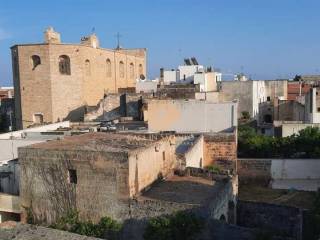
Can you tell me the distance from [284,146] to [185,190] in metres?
12.5

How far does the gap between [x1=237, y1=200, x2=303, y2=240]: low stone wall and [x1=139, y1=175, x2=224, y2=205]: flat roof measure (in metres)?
1.60

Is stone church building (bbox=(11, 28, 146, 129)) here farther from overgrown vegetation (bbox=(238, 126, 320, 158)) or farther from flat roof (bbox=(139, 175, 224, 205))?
flat roof (bbox=(139, 175, 224, 205))

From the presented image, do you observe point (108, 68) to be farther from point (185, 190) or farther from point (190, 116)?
point (185, 190)

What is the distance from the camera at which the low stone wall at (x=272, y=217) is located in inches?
549

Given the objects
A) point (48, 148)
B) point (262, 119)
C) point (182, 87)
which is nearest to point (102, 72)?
point (182, 87)

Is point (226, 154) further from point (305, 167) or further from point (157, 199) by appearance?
point (157, 199)

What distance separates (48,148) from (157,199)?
11.0 feet

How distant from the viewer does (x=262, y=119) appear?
4088cm

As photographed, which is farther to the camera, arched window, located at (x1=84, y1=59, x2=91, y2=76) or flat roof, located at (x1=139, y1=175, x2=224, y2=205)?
arched window, located at (x1=84, y1=59, x2=91, y2=76)

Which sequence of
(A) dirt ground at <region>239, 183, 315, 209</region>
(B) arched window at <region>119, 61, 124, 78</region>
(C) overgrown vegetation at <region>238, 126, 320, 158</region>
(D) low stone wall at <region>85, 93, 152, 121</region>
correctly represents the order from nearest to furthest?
(A) dirt ground at <region>239, 183, 315, 209</region>, (C) overgrown vegetation at <region>238, 126, 320, 158</region>, (D) low stone wall at <region>85, 93, 152, 121</region>, (B) arched window at <region>119, 61, 124, 78</region>

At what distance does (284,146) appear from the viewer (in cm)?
2433

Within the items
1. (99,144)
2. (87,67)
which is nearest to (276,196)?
(99,144)

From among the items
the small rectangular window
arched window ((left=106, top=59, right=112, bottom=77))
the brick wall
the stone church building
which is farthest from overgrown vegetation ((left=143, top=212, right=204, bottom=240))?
arched window ((left=106, top=59, right=112, bottom=77))

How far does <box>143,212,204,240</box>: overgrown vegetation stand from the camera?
10.9m
